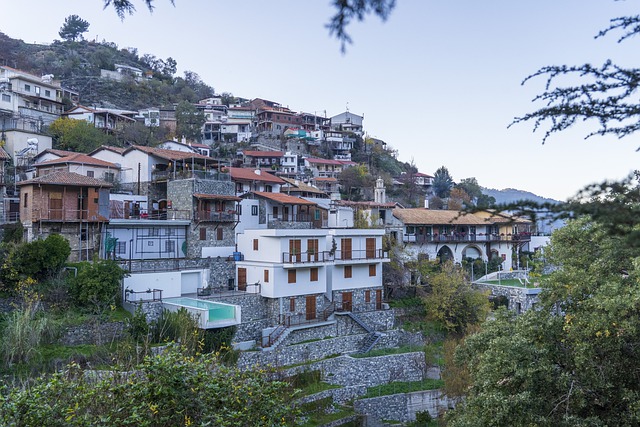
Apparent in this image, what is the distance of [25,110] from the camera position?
166 feet

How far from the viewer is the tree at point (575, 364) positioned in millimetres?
11820

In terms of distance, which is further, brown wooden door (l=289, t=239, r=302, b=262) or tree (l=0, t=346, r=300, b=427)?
brown wooden door (l=289, t=239, r=302, b=262)

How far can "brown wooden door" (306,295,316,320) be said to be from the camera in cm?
2792

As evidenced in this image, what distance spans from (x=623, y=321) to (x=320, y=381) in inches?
522

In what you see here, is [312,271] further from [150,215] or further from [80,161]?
[80,161]

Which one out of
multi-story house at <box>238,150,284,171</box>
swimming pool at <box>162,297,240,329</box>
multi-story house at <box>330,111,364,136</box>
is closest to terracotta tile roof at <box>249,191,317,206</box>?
swimming pool at <box>162,297,240,329</box>

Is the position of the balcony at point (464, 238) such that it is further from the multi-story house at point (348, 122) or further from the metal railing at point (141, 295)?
the multi-story house at point (348, 122)

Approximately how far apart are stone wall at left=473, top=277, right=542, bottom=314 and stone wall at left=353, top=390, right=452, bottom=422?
12.6 meters

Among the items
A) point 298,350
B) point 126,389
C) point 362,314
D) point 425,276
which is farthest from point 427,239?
point 126,389

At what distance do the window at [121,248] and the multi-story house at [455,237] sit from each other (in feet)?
70.2

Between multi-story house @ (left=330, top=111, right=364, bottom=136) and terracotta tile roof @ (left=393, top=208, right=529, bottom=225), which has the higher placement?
multi-story house @ (left=330, top=111, right=364, bottom=136)

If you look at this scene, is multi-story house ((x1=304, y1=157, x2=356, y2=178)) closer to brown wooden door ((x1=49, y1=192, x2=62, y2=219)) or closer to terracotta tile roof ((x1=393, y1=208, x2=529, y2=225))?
terracotta tile roof ((x1=393, y1=208, x2=529, y2=225))

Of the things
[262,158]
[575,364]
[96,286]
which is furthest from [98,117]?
[575,364]

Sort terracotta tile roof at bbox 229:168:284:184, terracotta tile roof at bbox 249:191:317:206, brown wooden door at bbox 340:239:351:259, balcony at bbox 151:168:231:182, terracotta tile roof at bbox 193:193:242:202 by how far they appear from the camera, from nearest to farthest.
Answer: brown wooden door at bbox 340:239:351:259 → terracotta tile roof at bbox 193:193:242:202 → balcony at bbox 151:168:231:182 → terracotta tile roof at bbox 249:191:317:206 → terracotta tile roof at bbox 229:168:284:184
